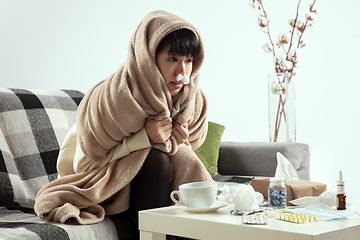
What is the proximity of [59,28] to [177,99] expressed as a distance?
1.17m

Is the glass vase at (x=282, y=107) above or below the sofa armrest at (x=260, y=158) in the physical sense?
above

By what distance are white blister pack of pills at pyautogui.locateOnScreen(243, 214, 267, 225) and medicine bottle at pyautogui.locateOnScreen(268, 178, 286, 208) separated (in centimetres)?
13

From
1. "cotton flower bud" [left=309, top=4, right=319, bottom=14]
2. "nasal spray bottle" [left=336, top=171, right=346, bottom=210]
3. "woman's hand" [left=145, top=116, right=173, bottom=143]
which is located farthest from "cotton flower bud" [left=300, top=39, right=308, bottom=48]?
"nasal spray bottle" [left=336, top=171, right=346, bottom=210]

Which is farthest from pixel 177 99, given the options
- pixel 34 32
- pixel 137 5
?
pixel 137 5

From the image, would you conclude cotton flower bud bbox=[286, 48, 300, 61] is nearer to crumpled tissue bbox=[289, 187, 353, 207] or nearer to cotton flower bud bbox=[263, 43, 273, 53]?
cotton flower bud bbox=[263, 43, 273, 53]

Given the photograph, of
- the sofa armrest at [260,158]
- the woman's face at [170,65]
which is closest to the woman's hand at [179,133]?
the woman's face at [170,65]

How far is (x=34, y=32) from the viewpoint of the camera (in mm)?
1922

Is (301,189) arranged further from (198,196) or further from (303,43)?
(303,43)

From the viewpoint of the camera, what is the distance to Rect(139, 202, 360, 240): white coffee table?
64cm

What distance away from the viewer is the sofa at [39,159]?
0.95m

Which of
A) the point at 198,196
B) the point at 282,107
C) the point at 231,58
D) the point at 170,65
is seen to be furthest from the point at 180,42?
the point at 231,58

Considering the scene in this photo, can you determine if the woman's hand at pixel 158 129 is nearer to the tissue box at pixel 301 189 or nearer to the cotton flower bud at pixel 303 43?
the tissue box at pixel 301 189

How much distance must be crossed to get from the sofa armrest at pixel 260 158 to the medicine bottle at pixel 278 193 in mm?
791

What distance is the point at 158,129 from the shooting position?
1057mm
